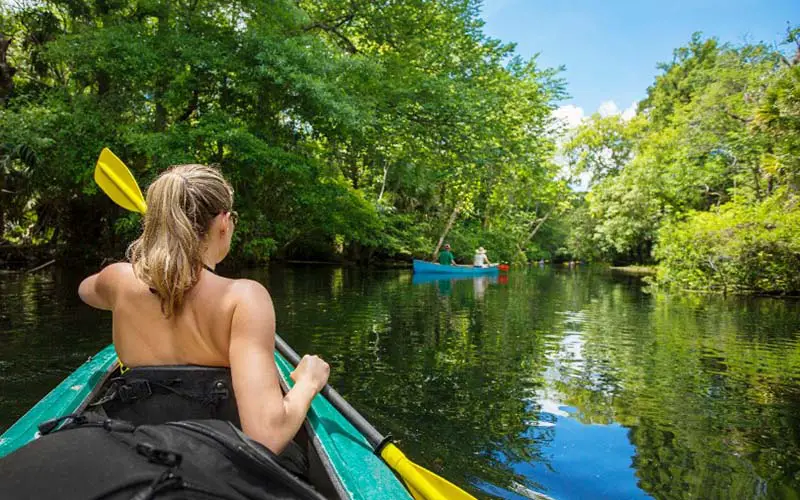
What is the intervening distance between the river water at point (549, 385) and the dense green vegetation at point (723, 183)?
154 inches

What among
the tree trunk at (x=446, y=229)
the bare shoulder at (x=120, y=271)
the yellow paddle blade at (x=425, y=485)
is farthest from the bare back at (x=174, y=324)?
the tree trunk at (x=446, y=229)

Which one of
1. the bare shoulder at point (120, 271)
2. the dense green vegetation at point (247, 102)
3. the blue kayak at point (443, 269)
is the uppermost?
the dense green vegetation at point (247, 102)

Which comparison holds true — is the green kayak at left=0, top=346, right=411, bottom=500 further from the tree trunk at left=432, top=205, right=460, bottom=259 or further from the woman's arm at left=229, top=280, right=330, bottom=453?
the tree trunk at left=432, top=205, right=460, bottom=259

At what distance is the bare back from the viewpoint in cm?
147

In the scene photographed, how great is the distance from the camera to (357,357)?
6.01 metres

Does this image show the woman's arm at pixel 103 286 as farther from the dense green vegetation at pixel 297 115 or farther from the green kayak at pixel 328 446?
the dense green vegetation at pixel 297 115

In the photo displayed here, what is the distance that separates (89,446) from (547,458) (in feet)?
10.0

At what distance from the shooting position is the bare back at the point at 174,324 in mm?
1474

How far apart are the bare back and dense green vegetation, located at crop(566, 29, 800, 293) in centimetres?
1021

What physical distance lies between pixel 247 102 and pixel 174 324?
1232 centimetres

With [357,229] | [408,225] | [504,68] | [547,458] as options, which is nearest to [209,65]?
[357,229]

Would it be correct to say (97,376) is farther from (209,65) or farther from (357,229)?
(357,229)

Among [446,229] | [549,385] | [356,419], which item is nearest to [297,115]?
[549,385]

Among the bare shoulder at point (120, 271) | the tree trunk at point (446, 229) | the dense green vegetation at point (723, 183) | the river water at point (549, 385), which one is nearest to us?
the bare shoulder at point (120, 271)
